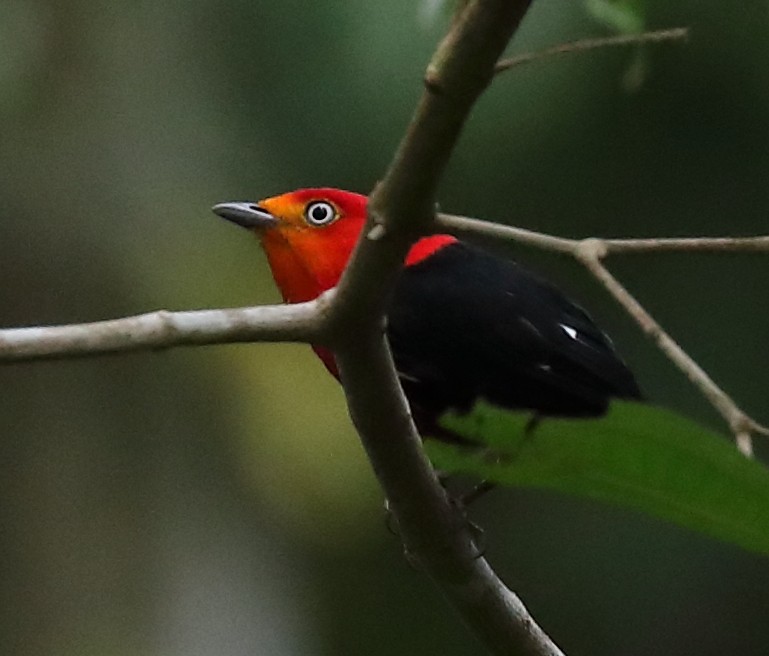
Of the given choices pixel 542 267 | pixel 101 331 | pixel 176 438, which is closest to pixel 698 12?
pixel 542 267

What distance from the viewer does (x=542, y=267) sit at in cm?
413

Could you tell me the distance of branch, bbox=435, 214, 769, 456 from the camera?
39.8 inches

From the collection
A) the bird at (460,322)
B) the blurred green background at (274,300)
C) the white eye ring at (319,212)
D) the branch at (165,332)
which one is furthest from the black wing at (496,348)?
the blurred green background at (274,300)

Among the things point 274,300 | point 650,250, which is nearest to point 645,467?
point 650,250

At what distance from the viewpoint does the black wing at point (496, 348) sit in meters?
2.32

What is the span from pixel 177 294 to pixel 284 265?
159cm

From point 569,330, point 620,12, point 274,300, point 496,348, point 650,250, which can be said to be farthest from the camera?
point 274,300

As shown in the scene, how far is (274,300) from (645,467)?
3.37 meters

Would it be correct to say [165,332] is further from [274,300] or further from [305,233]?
[274,300]

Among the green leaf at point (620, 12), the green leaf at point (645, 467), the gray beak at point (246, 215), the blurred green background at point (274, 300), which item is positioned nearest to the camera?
the green leaf at point (645, 467)

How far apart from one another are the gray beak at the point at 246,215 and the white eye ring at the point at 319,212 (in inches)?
2.7

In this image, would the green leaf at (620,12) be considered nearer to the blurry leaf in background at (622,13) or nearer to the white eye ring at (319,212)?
the blurry leaf in background at (622,13)

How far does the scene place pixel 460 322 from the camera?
8.05ft

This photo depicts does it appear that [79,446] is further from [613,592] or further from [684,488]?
[684,488]
